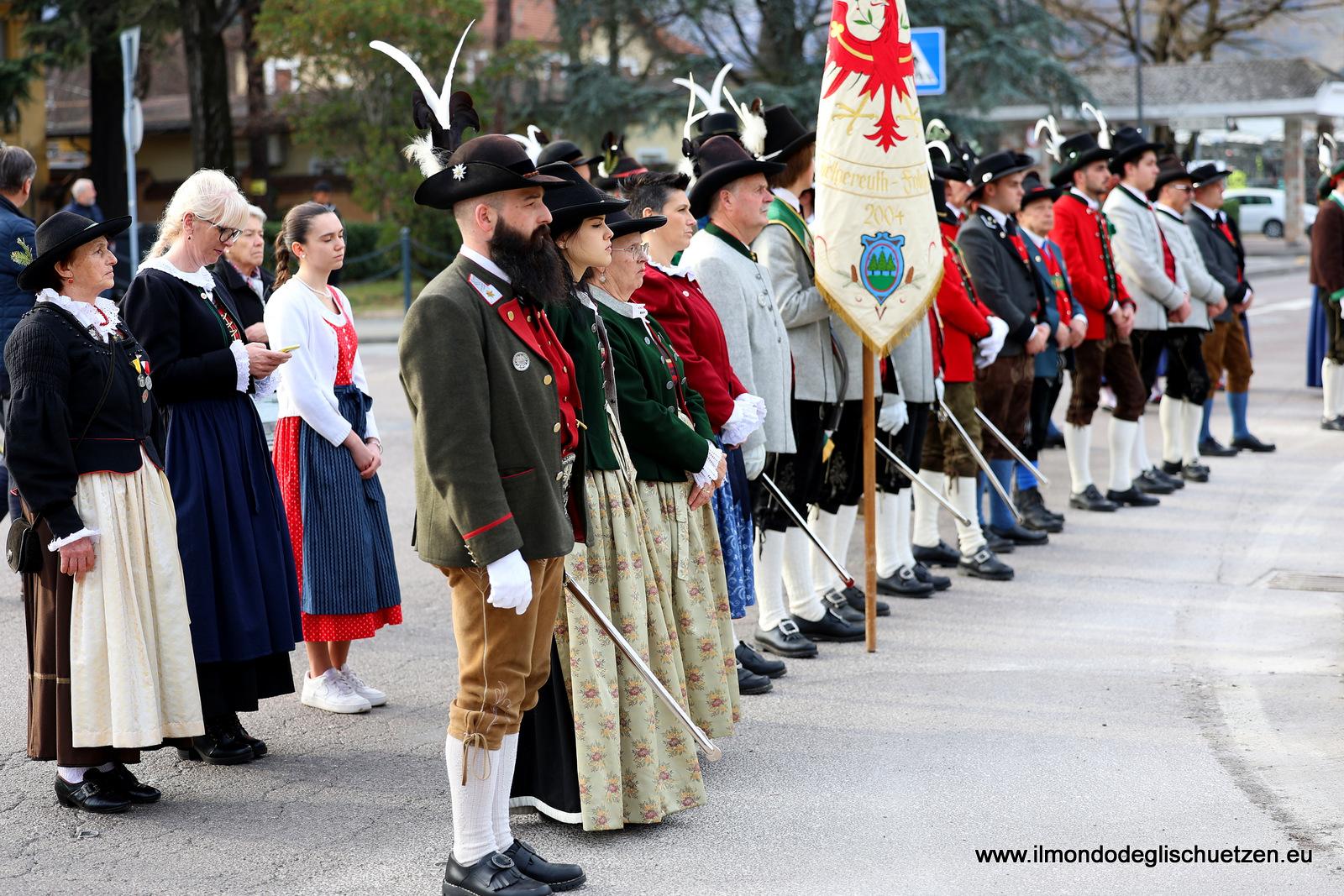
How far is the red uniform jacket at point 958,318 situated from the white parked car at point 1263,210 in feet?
120

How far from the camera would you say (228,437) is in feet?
17.1

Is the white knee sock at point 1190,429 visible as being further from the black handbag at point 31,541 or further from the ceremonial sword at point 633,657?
the black handbag at point 31,541

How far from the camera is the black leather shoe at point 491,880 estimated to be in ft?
13.0

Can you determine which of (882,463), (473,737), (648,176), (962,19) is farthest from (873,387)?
(962,19)

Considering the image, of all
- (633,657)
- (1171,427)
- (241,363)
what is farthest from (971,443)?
(241,363)

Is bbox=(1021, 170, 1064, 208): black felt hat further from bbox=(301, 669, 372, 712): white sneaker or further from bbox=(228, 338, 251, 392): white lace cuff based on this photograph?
bbox=(228, 338, 251, 392): white lace cuff

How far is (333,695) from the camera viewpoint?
5.85 m

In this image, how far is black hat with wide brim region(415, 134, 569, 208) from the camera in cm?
390

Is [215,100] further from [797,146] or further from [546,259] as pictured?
[546,259]

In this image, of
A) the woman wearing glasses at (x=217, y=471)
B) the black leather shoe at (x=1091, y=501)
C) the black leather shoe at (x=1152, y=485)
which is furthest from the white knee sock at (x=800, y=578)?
the black leather shoe at (x=1152, y=485)

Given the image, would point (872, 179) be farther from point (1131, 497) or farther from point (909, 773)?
point (1131, 497)

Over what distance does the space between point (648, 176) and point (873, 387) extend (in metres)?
1.63

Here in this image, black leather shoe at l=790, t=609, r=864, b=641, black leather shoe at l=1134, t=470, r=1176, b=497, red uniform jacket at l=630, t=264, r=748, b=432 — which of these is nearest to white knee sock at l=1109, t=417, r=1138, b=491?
black leather shoe at l=1134, t=470, r=1176, b=497

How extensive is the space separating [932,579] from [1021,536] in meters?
1.27
